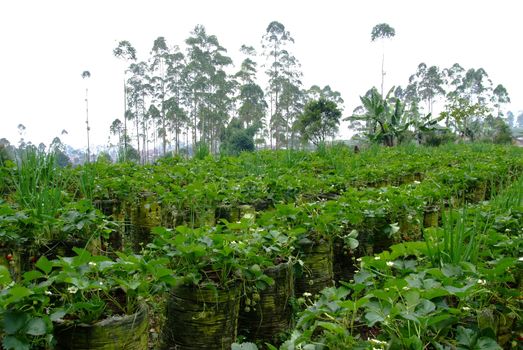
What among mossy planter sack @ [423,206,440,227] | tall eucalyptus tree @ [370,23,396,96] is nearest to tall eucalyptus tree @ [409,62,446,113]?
tall eucalyptus tree @ [370,23,396,96]

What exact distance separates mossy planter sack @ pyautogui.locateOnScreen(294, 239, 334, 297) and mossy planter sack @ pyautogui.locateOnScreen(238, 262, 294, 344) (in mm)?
260

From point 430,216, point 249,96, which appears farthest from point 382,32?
point 430,216

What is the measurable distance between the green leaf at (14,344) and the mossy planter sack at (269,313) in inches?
42.4

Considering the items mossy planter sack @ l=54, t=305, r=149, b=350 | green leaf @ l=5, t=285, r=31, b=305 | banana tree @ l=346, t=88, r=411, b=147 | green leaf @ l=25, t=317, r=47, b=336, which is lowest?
mossy planter sack @ l=54, t=305, r=149, b=350

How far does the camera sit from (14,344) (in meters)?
1.09

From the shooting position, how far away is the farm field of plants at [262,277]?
3.69 ft

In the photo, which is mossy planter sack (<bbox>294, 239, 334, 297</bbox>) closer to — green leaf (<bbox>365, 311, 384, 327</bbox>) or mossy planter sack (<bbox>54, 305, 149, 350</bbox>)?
mossy planter sack (<bbox>54, 305, 149, 350</bbox>)

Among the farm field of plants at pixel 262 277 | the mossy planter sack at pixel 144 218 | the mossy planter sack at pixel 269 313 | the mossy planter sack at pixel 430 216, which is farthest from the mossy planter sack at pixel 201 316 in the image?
the mossy planter sack at pixel 430 216

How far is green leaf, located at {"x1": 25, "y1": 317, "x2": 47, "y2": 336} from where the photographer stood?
1.11 m

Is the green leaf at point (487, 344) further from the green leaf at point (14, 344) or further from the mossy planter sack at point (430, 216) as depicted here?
the mossy planter sack at point (430, 216)

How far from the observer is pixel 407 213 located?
3.07 meters

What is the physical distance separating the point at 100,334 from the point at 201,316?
0.49 metres

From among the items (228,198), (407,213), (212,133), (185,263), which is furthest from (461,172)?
(212,133)

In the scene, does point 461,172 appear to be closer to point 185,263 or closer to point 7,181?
point 185,263
